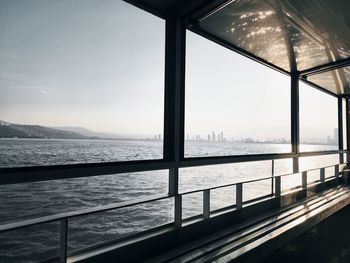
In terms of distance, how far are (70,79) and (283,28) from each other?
161 ft

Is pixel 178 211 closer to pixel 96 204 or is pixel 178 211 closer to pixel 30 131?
pixel 96 204

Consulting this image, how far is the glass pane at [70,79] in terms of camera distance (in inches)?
1542

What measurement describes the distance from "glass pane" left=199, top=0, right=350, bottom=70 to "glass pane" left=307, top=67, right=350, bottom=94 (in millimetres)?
676

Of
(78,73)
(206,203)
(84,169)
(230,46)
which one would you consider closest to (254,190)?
(206,203)

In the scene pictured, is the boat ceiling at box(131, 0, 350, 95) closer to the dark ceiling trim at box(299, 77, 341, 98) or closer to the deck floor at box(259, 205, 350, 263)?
the dark ceiling trim at box(299, 77, 341, 98)

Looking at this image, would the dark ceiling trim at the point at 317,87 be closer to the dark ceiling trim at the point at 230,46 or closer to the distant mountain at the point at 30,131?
the dark ceiling trim at the point at 230,46

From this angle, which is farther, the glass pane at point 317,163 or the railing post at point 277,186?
the glass pane at point 317,163

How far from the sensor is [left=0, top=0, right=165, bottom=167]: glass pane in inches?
1542

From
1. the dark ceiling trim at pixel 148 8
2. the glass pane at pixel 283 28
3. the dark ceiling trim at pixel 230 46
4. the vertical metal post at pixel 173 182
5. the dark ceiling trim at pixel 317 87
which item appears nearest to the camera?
the dark ceiling trim at pixel 148 8

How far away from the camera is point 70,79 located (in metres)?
46.8

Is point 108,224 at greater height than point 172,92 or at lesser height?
lesser

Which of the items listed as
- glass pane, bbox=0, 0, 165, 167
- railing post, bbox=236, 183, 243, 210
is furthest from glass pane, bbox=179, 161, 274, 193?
railing post, bbox=236, 183, 243, 210

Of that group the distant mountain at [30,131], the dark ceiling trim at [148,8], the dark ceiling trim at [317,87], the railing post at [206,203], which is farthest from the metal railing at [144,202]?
the distant mountain at [30,131]

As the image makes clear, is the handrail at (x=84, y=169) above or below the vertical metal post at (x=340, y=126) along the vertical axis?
below
